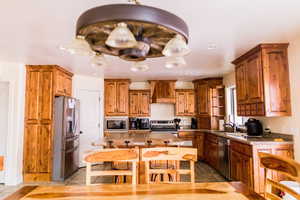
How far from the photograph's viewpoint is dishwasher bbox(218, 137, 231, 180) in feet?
12.6

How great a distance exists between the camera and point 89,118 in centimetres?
545

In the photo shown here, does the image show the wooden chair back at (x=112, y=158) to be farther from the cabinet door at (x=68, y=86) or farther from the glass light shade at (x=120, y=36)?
the cabinet door at (x=68, y=86)

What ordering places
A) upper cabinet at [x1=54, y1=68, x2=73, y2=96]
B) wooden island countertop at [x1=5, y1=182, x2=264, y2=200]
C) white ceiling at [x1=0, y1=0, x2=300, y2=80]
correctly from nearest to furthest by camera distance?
wooden island countertop at [x1=5, y1=182, x2=264, y2=200], white ceiling at [x1=0, y1=0, x2=300, y2=80], upper cabinet at [x1=54, y1=68, x2=73, y2=96]

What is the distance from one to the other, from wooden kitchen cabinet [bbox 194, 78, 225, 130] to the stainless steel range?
0.91m

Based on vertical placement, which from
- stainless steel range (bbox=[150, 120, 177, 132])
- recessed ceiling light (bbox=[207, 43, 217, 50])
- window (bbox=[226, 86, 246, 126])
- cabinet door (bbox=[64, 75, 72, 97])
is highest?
recessed ceiling light (bbox=[207, 43, 217, 50])

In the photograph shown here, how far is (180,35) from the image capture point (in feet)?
3.48

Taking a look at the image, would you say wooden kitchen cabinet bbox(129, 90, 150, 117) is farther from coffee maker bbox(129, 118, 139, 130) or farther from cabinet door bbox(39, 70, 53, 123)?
cabinet door bbox(39, 70, 53, 123)

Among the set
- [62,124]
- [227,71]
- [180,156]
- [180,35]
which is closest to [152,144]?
[180,156]

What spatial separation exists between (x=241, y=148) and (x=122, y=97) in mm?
3587

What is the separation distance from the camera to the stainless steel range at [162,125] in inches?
240

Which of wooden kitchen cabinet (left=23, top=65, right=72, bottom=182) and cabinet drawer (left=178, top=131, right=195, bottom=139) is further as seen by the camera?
cabinet drawer (left=178, top=131, right=195, bottom=139)

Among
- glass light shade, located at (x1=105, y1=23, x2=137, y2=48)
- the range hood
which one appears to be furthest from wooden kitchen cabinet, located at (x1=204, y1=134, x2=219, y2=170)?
glass light shade, located at (x1=105, y1=23, x2=137, y2=48)

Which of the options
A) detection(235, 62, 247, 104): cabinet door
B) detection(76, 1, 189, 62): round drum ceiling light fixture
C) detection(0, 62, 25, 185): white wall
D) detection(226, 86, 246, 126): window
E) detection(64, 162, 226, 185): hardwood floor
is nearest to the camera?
detection(76, 1, 189, 62): round drum ceiling light fixture

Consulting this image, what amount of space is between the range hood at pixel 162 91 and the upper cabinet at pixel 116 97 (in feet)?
2.67
